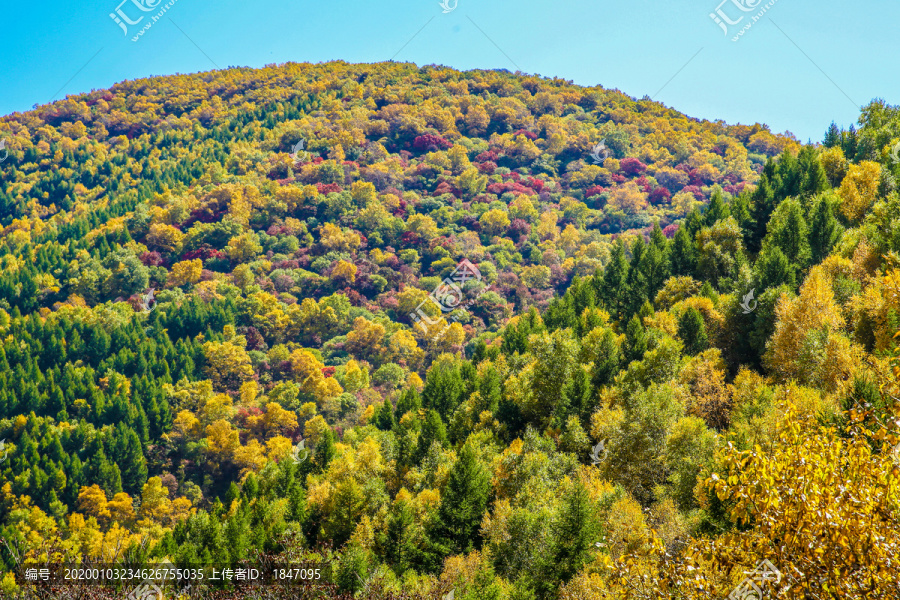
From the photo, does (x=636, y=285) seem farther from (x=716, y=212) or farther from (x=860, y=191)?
(x=860, y=191)

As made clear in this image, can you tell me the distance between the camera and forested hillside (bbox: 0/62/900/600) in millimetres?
16219

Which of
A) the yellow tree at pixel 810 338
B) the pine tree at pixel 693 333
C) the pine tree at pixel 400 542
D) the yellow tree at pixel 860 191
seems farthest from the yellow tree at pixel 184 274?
the yellow tree at pixel 860 191

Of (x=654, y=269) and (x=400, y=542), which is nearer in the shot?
(x=400, y=542)

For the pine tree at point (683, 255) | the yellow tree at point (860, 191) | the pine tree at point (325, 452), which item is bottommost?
the pine tree at point (325, 452)

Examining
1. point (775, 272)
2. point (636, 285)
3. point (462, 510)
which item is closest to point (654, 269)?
point (636, 285)

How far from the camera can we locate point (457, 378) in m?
69.9

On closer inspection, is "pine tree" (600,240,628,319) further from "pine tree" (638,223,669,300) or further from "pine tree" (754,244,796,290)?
"pine tree" (754,244,796,290)

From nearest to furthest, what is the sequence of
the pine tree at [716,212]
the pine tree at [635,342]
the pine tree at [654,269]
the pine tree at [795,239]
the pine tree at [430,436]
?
the pine tree at [635,342] → the pine tree at [430,436] → the pine tree at [795,239] → the pine tree at [654,269] → the pine tree at [716,212]

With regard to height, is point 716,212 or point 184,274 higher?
point 716,212

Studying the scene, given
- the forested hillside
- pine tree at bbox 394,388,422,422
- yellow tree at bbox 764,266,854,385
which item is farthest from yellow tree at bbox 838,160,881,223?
pine tree at bbox 394,388,422,422

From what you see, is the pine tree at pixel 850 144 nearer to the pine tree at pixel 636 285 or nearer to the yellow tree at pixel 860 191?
the yellow tree at pixel 860 191

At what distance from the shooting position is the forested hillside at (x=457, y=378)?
53.2 ft

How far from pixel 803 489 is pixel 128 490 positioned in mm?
94137

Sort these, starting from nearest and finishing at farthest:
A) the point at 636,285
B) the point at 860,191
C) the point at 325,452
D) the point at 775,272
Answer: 1. the point at 775,272
2. the point at 325,452
3. the point at 860,191
4. the point at 636,285
